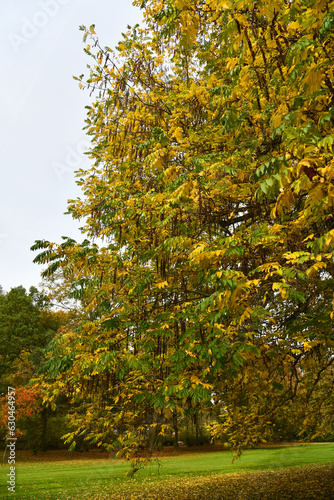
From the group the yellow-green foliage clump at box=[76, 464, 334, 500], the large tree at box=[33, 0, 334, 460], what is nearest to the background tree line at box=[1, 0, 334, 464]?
the large tree at box=[33, 0, 334, 460]

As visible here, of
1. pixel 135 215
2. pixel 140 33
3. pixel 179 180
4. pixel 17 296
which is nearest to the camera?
pixel 179 180

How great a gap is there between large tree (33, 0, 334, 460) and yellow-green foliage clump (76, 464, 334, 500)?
3.29m

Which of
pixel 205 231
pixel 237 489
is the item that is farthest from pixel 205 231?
pixel 237 489

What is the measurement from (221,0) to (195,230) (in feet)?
11.6

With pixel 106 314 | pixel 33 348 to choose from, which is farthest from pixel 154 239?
pixel 33 348

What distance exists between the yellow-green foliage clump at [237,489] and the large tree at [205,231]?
3287 mm

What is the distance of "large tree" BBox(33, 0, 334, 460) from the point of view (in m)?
3.47

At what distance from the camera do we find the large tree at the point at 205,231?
3.47 m

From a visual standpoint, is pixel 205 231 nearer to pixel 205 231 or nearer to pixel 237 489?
pixel 205 231

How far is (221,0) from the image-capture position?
2.98 meters

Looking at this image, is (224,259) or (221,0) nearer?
(221,0)

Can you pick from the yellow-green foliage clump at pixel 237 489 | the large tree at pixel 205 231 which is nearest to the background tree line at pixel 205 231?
the large tree at pixel 205 231

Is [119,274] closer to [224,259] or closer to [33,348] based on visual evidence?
[224,259]

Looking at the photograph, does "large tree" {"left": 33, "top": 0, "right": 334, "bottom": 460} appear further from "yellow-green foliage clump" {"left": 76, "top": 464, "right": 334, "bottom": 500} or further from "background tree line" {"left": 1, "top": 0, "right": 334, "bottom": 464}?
"yellow-green foliage clump" {"left": 76, "top": 464, "right": 334, "bottom": 500}
